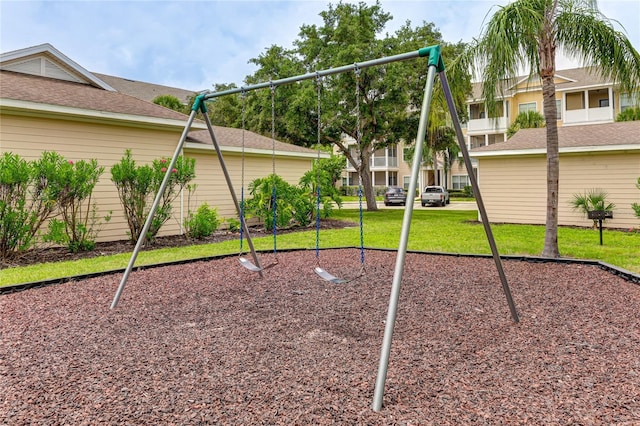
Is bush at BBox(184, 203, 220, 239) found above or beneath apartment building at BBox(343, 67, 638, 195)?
beneath

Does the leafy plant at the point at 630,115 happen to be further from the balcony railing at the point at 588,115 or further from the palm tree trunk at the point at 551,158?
the palm tree trunk at the point at 551,158

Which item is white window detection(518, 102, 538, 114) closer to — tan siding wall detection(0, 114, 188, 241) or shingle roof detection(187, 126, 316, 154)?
shingle roof detection(187, 126, 316, 154)

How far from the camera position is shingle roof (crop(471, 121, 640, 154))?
421 inches

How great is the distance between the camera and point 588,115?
75.3ft

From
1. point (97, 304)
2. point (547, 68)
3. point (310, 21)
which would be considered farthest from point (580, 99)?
point (97, 304)

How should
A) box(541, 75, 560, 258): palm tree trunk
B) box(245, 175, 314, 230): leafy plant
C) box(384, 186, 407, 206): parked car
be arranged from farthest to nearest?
box(384, 186, 407, 206): parked car → box(245, 175, 314, 230): leafy plant → box(541, 75, 560, 258): palm tree trunk

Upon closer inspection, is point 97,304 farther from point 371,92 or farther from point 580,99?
point 580,99

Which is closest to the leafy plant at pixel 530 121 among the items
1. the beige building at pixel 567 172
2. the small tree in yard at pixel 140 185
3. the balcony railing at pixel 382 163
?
the beige building at pixel 567 172

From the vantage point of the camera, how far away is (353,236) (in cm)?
990

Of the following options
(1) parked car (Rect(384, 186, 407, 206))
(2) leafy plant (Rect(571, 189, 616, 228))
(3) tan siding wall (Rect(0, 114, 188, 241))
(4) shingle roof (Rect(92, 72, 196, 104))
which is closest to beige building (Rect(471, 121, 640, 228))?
(2) leafy plant (Rect(571, 189, 616, 228))

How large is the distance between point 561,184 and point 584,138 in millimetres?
1472

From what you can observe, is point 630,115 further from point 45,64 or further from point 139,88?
point 139,88

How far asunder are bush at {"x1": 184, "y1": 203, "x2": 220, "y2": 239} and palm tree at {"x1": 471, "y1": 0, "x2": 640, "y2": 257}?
20.9 feet

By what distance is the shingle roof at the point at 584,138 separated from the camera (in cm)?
1069
